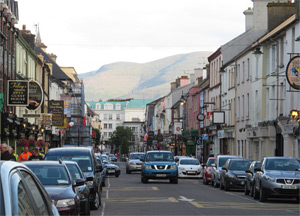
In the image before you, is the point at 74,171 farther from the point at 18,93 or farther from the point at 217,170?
the point at 18,93

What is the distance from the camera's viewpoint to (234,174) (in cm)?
3052

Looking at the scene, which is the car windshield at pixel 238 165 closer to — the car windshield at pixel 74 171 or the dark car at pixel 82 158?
the dark car at pixel 82 158

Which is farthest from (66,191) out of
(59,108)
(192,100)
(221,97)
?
(192,100)

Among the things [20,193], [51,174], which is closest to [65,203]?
[51,174]

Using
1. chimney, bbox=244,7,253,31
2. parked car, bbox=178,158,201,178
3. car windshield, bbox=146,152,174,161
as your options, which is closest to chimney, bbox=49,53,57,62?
chimney, bbox=244,7,253,31

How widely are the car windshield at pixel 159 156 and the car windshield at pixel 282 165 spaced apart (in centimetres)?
1295

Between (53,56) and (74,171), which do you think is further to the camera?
(53,56)

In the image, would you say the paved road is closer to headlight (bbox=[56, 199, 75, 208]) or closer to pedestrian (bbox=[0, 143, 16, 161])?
pedestrian (bbox=[0, 143, 16, 161])

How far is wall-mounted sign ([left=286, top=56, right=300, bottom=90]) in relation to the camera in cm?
3056

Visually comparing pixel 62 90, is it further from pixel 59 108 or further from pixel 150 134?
pixel 150 134

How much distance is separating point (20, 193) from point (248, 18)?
59.8 m

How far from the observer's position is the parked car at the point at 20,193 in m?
4.62

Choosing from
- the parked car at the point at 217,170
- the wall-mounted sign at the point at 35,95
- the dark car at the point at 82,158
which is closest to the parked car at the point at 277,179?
the dark car at the point at 82,158

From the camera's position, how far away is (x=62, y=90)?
92.0 meters
